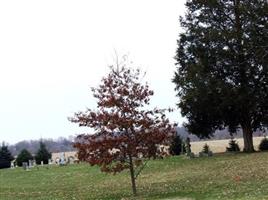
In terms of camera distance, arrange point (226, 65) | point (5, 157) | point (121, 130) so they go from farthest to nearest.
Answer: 1. point (5, 157)
2. point (226, 65)
3. point (121, 130)

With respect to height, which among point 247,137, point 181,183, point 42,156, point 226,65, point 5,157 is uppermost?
point 226,65

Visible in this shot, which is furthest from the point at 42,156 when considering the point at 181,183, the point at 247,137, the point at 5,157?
the point at 181,183

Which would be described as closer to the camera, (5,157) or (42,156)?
(42,156)

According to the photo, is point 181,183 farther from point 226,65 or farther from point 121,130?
point 226,65

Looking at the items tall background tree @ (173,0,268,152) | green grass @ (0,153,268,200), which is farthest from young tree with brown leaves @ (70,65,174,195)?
tall background tree @ (173,0,268,152)

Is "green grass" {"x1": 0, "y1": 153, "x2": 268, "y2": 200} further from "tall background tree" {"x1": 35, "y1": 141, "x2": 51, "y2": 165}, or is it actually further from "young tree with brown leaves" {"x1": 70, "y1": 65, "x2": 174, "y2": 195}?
"tall background tree" {"x1": 35, "y1": 141, "x2": 51, "y2": 165}

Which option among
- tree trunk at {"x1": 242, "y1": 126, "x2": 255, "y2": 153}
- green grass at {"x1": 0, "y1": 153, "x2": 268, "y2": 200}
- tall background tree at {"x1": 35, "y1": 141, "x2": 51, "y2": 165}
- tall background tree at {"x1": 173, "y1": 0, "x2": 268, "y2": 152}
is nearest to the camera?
green grass at {"x1": 0, "y1": 153, "x2": 268, "y2": 200}

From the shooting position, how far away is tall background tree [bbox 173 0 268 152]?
132 ft

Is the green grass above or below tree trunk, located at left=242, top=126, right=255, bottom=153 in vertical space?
below

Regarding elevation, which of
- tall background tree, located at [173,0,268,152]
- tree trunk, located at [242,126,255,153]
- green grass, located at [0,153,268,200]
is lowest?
green grass, located at [0,153,268,200]

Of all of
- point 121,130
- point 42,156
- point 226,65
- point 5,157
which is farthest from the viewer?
point 5,157

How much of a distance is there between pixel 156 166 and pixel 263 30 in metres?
12.3

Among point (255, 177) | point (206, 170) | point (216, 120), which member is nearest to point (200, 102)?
point (216, 120)

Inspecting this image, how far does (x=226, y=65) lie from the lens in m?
41.4
